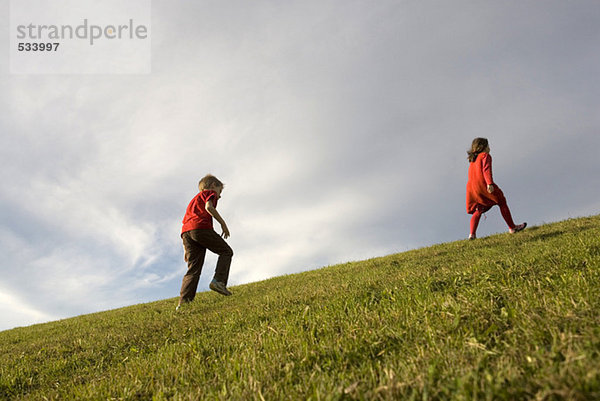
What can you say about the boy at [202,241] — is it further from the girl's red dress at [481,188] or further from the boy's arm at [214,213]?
the girl's red dress at [481,188]

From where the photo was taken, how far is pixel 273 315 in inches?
175

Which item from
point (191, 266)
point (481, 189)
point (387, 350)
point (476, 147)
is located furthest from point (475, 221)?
point (387, 350)

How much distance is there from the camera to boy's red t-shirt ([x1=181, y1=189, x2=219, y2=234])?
7.82m

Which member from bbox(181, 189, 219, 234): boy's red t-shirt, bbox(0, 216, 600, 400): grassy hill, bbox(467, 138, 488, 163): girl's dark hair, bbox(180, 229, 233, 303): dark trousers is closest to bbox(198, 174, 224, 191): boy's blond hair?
bbox(181, 189, 219, 234): boy's red t-shirt

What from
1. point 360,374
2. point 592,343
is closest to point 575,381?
point 592,343

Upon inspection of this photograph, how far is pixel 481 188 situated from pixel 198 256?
8.35 metres

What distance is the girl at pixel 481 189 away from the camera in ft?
32.1

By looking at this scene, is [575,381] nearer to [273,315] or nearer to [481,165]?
[273,315]

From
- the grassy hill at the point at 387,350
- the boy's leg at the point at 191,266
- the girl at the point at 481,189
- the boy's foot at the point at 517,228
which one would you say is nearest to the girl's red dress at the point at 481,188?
the girl at the point at 481,189

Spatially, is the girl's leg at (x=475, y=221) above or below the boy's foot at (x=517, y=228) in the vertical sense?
above

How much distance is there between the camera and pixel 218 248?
8070 mm

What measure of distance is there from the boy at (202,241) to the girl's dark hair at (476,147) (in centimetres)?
783

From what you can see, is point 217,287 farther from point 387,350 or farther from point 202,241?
point 387,350

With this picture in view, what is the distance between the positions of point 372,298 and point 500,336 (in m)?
1.80
